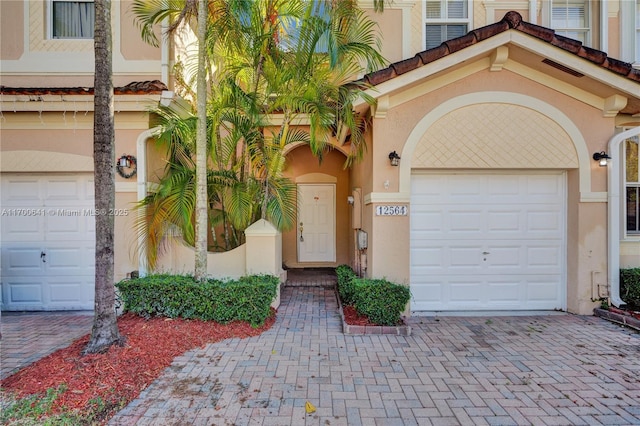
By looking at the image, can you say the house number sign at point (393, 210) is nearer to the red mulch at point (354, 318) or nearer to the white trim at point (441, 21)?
the red mulch at point (354, 318)

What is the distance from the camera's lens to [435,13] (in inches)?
311

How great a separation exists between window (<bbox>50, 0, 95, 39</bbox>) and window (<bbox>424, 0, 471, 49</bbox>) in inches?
297

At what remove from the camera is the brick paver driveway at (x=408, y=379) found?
3361mm

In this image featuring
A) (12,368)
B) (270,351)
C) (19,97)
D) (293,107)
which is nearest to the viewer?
(12,368)

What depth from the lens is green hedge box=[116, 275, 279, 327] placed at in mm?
5559

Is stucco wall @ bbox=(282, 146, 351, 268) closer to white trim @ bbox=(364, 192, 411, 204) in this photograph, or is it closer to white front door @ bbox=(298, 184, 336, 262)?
white front door @ bbox=(298, 184, 336, 262)

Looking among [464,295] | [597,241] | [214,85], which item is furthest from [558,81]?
[214,85]

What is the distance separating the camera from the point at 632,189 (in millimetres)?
7141

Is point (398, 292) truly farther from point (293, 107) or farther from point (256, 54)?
point (256, 54)

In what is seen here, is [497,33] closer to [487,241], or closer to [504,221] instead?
[504,221]

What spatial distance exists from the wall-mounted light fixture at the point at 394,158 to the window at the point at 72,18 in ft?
22.8

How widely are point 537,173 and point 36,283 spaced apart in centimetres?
1054

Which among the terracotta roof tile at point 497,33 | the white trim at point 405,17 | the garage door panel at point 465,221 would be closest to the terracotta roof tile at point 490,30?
the terracotta roof tile at point 497,33

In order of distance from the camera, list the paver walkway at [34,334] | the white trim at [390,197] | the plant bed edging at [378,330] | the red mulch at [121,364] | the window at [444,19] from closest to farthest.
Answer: the red mulch at [121,364], the paver walkway at [34,334], the plant bed edging at [378,330], the white trim at [390,197], the window at [444,19]
